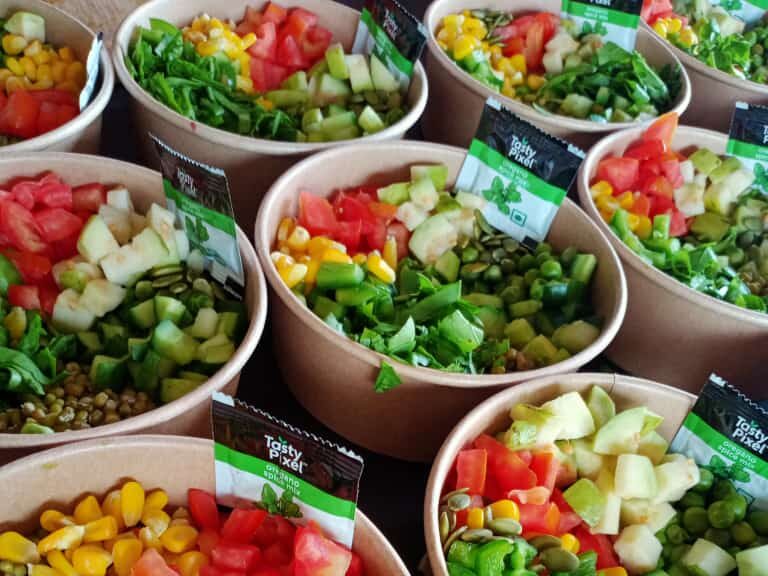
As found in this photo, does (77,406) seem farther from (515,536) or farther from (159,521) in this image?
(515,536)

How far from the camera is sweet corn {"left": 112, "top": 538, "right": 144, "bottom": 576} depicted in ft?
4.43

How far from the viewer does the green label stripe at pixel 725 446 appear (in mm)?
1541

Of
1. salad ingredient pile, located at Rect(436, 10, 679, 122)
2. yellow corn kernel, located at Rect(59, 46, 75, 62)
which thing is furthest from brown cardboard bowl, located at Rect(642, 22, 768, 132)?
yellow corn kernel, located at Rect(59, 46, 75, 62)

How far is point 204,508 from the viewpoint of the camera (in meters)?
1.44

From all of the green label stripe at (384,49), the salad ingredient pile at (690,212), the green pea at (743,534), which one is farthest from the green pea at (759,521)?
the green label stripe at (384,49)

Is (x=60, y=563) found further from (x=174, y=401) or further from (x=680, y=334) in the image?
(x=680, y=334)

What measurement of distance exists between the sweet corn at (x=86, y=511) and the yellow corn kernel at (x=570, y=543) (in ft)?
2.58

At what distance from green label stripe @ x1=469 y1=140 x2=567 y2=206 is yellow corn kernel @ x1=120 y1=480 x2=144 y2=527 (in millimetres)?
1141

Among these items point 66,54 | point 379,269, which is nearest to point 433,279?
point 379,269

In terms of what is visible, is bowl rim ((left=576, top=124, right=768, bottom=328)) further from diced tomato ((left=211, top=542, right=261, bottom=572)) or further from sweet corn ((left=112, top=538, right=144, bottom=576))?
sweet corn ((left=112, top=538, right=144, bottom=576))

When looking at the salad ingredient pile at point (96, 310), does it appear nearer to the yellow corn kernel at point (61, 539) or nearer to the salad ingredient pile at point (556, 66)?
the yellow corn kernel at point (61, 539)

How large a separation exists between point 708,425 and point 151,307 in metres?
1.10

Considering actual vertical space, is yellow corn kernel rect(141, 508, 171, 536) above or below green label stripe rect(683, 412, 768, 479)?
below

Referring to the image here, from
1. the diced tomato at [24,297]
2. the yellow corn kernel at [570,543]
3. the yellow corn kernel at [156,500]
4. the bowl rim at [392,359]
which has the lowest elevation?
the yellow corn kernel at [156,500]
